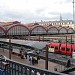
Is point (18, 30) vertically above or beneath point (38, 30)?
beneath

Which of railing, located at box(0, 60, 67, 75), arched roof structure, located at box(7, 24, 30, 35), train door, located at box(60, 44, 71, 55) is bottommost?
train door, located at box(60, 44, 71, 55)

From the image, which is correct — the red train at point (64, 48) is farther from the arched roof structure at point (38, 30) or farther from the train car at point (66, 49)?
the arched roof structure at point (38, 30)

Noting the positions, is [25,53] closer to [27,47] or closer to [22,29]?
[27,47]

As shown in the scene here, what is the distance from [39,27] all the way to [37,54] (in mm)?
51093

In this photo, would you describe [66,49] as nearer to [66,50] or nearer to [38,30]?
[66,50]

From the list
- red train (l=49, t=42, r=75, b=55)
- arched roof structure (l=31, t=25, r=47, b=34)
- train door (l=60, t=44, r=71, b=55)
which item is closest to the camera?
red train (l=49, t=42, r=75, b=55)

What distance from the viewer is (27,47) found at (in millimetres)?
26469

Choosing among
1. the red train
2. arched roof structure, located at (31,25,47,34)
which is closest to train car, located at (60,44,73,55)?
the red train

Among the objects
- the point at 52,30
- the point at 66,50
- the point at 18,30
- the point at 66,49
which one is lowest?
the point at 66,50

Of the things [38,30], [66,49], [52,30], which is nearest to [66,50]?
[66,49]

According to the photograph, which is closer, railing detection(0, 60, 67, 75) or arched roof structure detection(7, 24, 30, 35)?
railing detection(0, 60, 67, 75)

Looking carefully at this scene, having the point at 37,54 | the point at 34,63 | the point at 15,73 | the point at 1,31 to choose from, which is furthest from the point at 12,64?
the point at 1,31

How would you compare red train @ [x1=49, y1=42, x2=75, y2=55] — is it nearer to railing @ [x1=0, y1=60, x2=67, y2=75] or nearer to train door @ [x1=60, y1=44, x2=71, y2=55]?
train door @ [x1=60, y1=44, x2=71, y2=55]

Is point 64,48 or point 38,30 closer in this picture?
point 64,48
